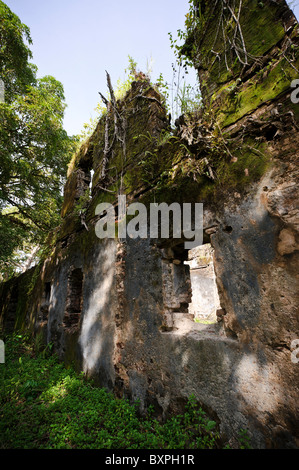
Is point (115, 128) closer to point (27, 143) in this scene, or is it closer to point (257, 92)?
point (257, 92)

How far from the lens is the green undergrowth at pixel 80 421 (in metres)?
2.26

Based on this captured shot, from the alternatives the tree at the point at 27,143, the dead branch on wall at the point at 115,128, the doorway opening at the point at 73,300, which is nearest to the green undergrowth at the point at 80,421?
the doorway opening at the point at 73,300

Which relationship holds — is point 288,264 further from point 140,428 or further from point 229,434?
point 140,428

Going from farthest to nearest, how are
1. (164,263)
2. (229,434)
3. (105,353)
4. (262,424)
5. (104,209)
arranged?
(104,209)
(105,353)
(164,263)
(229,434)
(262,424)

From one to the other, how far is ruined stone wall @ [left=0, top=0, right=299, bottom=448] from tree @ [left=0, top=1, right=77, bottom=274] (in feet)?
15.0

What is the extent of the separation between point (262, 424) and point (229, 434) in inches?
15.0

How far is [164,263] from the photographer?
10.1 feet

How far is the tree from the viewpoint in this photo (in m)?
6.88

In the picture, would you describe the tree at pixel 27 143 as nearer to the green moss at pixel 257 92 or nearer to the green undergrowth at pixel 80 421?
the green undergrowth at pixel 80 421

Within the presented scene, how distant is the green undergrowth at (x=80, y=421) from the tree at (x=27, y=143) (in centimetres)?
524

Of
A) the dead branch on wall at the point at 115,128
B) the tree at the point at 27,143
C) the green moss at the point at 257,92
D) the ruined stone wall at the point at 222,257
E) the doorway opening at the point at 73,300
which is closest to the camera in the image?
the ruined stone wall at the point at 222,257

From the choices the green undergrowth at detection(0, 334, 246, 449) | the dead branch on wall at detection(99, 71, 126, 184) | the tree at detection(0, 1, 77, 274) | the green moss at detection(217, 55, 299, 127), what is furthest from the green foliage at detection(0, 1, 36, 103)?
the green undergrowth at detection(0, 334, 246, 449)

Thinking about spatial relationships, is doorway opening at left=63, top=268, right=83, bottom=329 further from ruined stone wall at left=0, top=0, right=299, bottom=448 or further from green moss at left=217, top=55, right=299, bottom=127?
green moss at left=217, top=55, right=299, bottom=127

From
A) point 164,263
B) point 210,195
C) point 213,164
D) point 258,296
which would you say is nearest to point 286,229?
point 258,296
